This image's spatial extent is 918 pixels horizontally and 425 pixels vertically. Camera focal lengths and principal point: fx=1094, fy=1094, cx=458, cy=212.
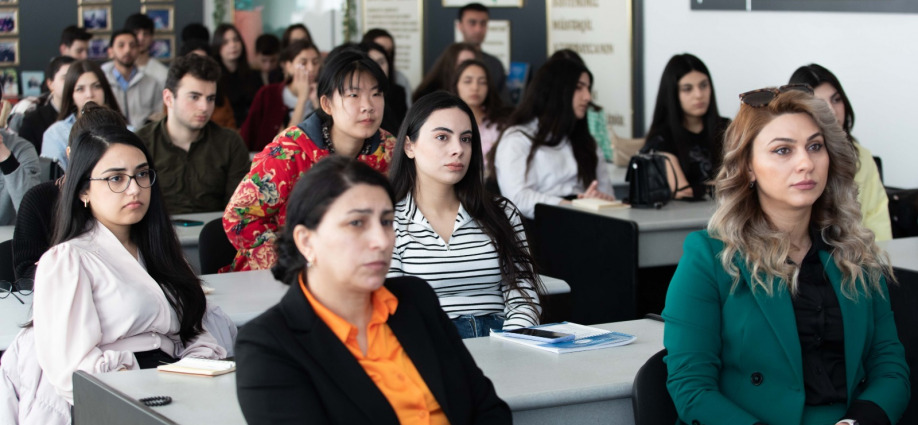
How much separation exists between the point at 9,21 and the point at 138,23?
113 cm

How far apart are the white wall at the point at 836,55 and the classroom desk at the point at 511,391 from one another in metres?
3.81

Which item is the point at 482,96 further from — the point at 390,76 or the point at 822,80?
the point at 822,80

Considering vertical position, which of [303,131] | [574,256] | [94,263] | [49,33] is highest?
[49,33]

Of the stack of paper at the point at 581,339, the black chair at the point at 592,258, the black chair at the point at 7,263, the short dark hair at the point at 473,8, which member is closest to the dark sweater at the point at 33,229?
the black chair at the point at 7,263

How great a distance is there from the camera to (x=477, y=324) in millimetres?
3299

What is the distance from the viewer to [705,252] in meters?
2.46

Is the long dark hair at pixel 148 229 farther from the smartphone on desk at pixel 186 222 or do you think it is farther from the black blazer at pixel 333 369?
the smartphone on desk at pixel 186 222

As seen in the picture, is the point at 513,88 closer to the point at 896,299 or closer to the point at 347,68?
the point at 347,68

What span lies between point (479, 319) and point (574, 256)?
1.92 meters

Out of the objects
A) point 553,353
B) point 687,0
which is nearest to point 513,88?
point 687,0

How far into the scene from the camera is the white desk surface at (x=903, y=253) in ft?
11.9

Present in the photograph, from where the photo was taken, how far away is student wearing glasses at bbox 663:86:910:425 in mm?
2402

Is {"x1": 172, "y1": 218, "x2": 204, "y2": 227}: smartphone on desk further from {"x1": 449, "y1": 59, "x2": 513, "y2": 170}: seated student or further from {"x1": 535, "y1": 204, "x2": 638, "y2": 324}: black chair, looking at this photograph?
{"x1": 449, "y1": 59, "x2": 513, "y2": 170}: seated student

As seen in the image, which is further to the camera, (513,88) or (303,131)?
(513,88)
